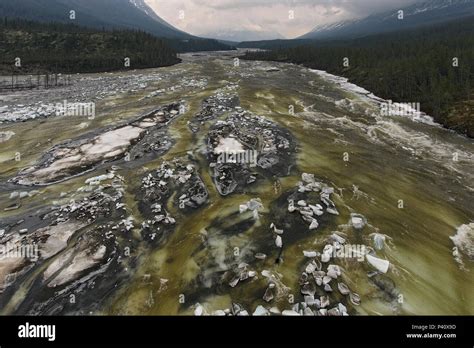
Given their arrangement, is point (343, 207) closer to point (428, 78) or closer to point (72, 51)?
point (428, 78)

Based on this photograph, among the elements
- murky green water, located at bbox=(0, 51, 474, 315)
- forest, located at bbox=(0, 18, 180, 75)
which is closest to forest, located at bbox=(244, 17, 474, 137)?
murky green water, located at bbox=(0, 51, 474, 315)

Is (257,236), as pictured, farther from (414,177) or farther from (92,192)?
(414,177)

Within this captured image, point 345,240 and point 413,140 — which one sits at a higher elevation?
point 413,140

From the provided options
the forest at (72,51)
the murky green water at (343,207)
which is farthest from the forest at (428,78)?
the forest at (72,51)

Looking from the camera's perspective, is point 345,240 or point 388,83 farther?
point 388,83
